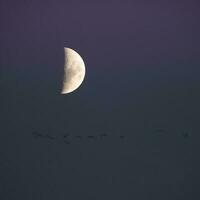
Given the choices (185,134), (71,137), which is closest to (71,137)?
(71,137)

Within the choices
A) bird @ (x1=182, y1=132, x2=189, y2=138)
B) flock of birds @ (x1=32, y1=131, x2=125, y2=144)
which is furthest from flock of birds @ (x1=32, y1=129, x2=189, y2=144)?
bird @ (x1=182, y1=132, x2=189, y2=138)

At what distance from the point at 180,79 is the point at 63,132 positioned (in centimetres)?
101

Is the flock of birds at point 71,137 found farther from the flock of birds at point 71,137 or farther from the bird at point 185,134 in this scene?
the bird at point 185,134

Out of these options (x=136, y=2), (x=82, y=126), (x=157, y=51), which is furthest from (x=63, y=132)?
(x=136, y=2)

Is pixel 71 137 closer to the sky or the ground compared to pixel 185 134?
closer to the ground

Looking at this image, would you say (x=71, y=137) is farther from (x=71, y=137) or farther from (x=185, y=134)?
(x=185, y=134)

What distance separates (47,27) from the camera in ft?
9.93

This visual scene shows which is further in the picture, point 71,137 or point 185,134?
point 185,134

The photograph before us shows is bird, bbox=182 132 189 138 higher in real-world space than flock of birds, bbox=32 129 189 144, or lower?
higher

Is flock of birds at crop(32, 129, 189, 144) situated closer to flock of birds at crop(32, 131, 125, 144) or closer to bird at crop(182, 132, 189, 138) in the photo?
flock of birds at crop(32, 131, 125, 144)

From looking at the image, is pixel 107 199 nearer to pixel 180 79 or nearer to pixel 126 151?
pixel 126 151

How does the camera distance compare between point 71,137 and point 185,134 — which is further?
point 185,134

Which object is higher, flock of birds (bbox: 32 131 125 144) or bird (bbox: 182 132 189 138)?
bird (bbox: 182 132 189 138)

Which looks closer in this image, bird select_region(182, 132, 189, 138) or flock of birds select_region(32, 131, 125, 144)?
flock of birds select_region(32, 131, 125, 144)
